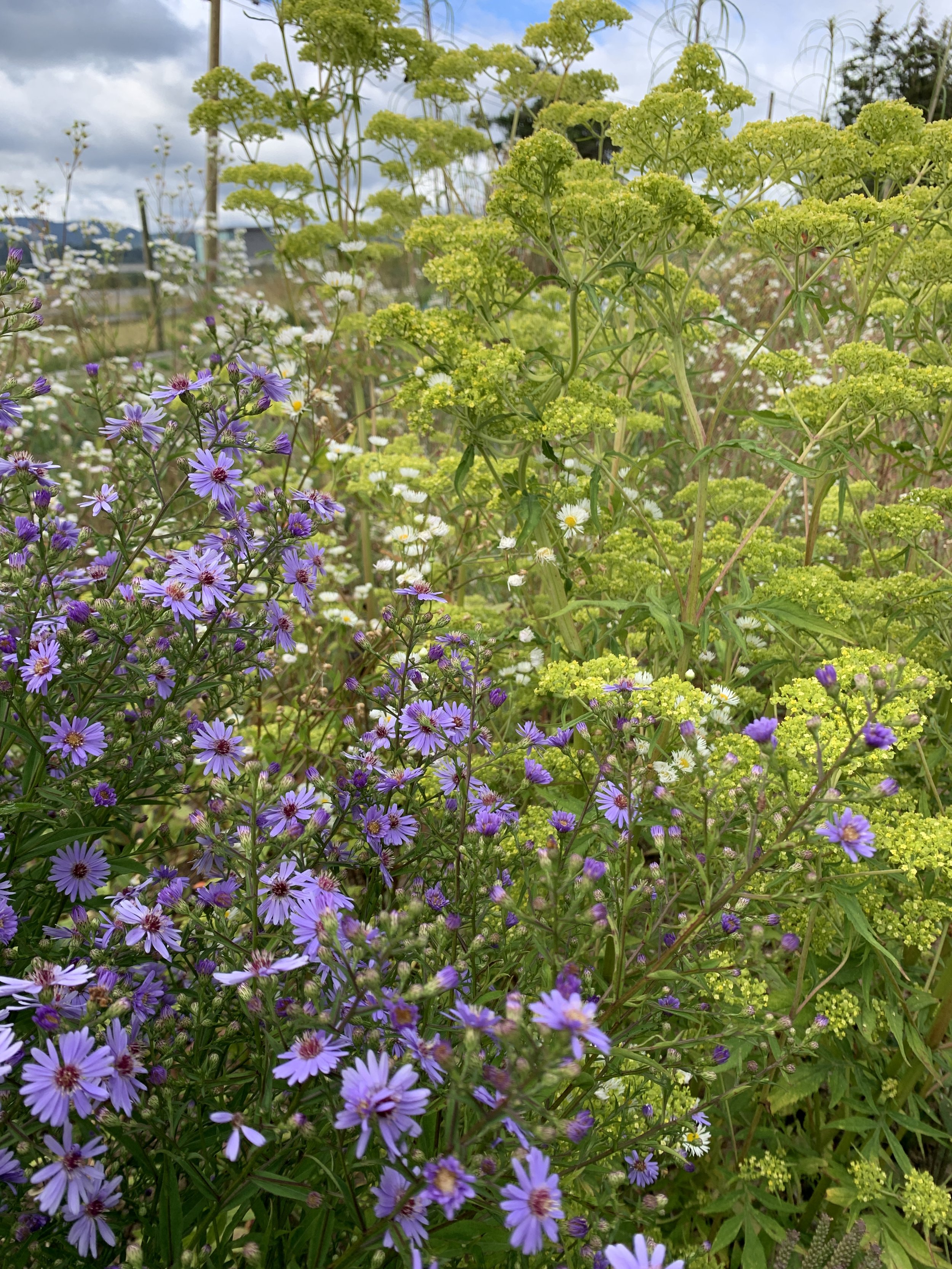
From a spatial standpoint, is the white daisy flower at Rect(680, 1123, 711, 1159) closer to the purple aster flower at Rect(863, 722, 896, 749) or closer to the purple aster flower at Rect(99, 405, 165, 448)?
the purple aster flower at Rect(863, 722, 896, 749)

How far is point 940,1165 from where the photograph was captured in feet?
7.31

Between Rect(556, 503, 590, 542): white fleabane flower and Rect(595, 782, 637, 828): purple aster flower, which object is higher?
Rect(556, 503, 590, 542): white fleabane flower

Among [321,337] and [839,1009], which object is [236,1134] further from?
[321,337]

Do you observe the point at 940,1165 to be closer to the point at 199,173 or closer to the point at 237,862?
the point at 237,862

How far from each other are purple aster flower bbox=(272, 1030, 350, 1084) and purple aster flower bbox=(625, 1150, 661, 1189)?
0.72 metres

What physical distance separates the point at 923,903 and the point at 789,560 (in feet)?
4.31

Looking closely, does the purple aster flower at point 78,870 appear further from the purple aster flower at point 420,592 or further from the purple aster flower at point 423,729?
the purple aster flower at point 420,592

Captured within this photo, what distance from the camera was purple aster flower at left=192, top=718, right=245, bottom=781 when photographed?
61.8 inches

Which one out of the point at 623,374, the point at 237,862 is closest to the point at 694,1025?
the point at 237,862

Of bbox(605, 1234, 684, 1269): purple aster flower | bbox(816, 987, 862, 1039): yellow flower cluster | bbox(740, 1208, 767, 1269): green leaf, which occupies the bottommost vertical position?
bbox(740, 1208, 767, 1269): green leaf

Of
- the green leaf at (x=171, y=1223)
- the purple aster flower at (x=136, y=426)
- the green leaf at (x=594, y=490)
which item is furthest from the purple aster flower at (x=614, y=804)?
the purple aster flower at (x=136, y=426)

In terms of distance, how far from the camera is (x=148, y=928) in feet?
4.29

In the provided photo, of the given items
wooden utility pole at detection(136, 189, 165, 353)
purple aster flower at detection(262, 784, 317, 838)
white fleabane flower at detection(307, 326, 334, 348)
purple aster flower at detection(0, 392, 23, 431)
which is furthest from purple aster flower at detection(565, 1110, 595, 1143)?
wooden utility pole at detection(136, 189, 165, 353)

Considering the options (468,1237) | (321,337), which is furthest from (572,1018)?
(321,337)
